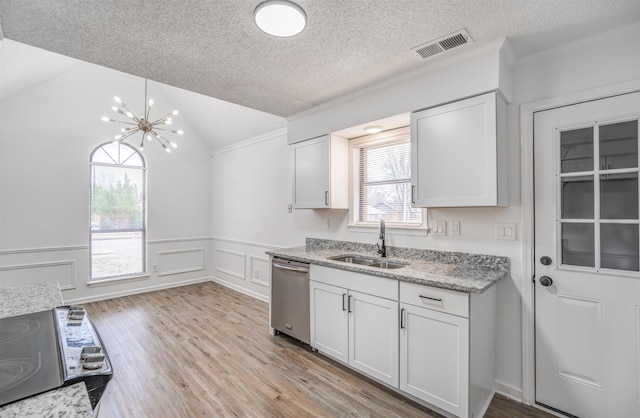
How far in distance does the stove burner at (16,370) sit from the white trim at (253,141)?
3.75 meters

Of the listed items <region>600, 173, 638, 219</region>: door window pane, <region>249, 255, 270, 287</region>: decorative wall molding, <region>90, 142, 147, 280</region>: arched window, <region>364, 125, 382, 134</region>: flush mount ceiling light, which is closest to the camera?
<region>600, 173, 638, 219</region>: door window pane

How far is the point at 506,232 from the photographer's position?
2277 millimetres

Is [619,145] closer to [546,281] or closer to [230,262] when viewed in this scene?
[546,281]

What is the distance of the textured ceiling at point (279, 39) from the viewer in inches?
67.0

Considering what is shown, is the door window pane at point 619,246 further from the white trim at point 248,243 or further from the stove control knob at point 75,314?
the white trim at point 248,243

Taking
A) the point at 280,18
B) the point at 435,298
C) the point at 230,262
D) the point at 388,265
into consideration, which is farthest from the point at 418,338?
the point at 230,262

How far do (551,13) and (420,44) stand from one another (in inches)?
28.9

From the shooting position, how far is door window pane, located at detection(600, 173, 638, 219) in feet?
6.07

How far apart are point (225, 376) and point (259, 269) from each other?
221 centimetres

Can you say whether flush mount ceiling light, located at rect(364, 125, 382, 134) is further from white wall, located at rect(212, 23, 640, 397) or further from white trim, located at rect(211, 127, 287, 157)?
white trim, located at rect(211, 127, 287, 157)

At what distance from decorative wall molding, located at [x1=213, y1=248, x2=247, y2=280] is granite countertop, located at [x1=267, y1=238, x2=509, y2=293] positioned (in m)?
1.99

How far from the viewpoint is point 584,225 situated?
6.63 feet

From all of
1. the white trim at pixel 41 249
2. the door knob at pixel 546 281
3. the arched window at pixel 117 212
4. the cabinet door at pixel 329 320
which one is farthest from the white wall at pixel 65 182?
the door knob at pixel 546 281

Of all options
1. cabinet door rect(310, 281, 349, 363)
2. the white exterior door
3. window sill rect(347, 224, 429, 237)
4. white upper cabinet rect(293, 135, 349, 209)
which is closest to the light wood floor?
cabinet door rect(310, 281, 349, 363)
